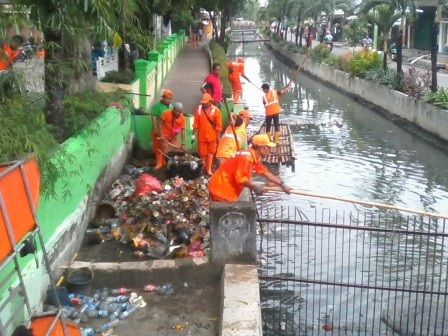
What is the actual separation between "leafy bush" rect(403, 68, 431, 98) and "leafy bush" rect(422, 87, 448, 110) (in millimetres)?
599

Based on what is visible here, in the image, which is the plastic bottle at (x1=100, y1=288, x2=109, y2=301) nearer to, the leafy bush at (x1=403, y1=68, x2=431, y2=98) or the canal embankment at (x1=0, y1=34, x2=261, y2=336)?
the canal embankment at (x1=0, y1=34, x2=261, y2=336)

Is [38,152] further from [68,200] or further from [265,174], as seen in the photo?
[265,174]

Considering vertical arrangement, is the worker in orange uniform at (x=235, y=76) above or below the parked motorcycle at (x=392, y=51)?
above

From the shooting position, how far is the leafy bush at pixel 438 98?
17.8 metres

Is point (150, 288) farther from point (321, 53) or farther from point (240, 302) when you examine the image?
point (321, 53)

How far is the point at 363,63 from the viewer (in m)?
26.4

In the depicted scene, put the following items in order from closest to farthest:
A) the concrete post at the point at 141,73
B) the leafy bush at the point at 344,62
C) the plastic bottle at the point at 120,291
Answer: the plastic bottle at the point at 120,291, the concrete post at the point at 141,73, the leafy bush at the point at 344,62

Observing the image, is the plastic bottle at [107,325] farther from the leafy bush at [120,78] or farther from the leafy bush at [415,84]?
the leafy bush at [415,84]

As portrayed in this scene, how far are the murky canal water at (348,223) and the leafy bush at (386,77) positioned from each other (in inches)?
50.2

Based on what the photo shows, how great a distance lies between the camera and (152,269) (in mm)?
6914

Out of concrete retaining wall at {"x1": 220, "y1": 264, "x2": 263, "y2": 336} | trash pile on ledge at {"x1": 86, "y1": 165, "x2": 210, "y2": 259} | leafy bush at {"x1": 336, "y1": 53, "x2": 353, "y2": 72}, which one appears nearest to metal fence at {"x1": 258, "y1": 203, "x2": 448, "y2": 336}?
concrete retaining wall at {"x1": 220, "y1": 264, "x2": 263, "y2": 336}

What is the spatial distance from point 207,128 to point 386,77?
13257mm

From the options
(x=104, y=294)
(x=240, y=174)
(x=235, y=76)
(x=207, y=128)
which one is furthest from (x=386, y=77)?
(x=104, y=294)

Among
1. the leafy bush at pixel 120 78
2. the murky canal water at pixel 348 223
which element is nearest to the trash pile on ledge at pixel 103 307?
the murky canal water at pixel 348 223
